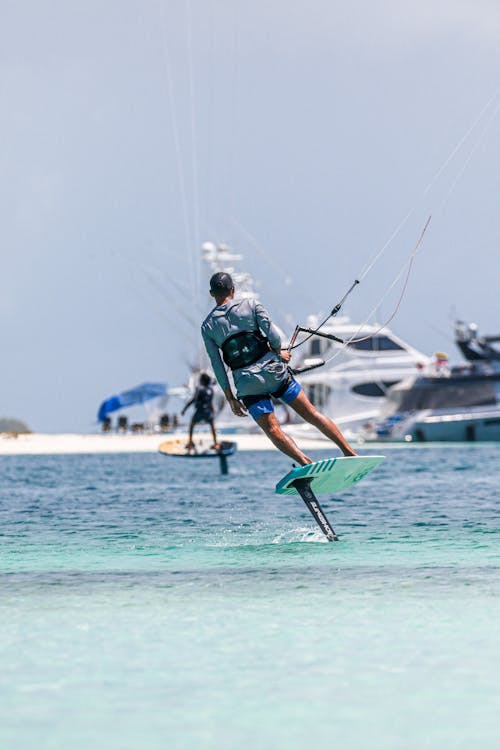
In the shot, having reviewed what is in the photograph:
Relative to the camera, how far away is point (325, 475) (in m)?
11.3

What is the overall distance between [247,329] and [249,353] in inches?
8.7

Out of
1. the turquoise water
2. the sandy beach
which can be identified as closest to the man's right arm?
the turquoise water

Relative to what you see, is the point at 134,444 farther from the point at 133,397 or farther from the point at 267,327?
the point at 267,327

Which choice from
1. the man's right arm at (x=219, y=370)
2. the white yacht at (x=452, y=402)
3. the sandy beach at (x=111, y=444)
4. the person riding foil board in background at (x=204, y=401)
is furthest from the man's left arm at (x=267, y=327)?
the white yacht at (x=452, y=402)

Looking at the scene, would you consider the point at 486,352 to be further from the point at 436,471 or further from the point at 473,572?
the point at 473,572

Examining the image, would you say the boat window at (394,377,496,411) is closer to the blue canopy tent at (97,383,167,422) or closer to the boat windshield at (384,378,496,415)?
the boat windshield at (384,378,496,415)

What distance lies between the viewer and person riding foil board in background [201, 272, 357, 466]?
1066 centimetres

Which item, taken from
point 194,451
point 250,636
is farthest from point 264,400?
point 194,451

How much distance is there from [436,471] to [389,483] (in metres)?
6.82

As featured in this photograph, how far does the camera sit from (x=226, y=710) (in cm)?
513

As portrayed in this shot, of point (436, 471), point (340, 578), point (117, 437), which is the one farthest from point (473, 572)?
point (117, 437)

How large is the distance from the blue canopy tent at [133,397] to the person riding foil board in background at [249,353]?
83.9 meters

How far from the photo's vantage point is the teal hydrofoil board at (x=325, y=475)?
36.4ft

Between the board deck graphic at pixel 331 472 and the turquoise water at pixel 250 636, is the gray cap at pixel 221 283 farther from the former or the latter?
the turquoise water at pixel 250 636
